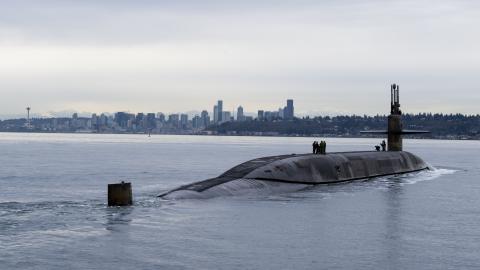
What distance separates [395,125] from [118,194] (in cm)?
3974

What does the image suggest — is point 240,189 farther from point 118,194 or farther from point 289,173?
point 118,194

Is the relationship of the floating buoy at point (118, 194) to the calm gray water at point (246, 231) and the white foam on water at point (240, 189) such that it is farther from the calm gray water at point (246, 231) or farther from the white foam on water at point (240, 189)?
the white foam on water at point (240, 189)

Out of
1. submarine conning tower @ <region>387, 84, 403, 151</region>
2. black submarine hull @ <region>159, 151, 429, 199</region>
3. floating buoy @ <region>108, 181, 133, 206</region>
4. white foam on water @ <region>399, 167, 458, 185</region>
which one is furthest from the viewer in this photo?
submarine conning tower @ <region>387, 84, 403, 151</region>

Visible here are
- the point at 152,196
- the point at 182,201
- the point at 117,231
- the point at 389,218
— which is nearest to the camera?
the point at 117,231

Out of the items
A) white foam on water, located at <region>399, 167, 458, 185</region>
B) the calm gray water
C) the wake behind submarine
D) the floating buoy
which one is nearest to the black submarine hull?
the wake behind submarine

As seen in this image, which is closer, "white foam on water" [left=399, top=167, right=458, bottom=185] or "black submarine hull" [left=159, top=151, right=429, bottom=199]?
"black submarine hull" [left=159, top=151, right=429, bottom=199]

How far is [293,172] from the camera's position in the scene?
140ft

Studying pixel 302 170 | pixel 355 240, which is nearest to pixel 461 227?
pixel 355 240

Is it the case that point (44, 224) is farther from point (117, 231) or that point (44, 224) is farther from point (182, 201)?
point (182, 201)

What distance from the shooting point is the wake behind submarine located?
36438 mm

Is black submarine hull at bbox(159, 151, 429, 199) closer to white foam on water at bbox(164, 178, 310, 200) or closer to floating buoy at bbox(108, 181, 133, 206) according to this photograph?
white foam on water at bbox(164, 178, 310, 200)

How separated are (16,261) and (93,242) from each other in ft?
11.2

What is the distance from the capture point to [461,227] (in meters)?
27.3

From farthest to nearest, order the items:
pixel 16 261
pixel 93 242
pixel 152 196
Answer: pixel 152 196, pixel 93 242, pixel 16 261
